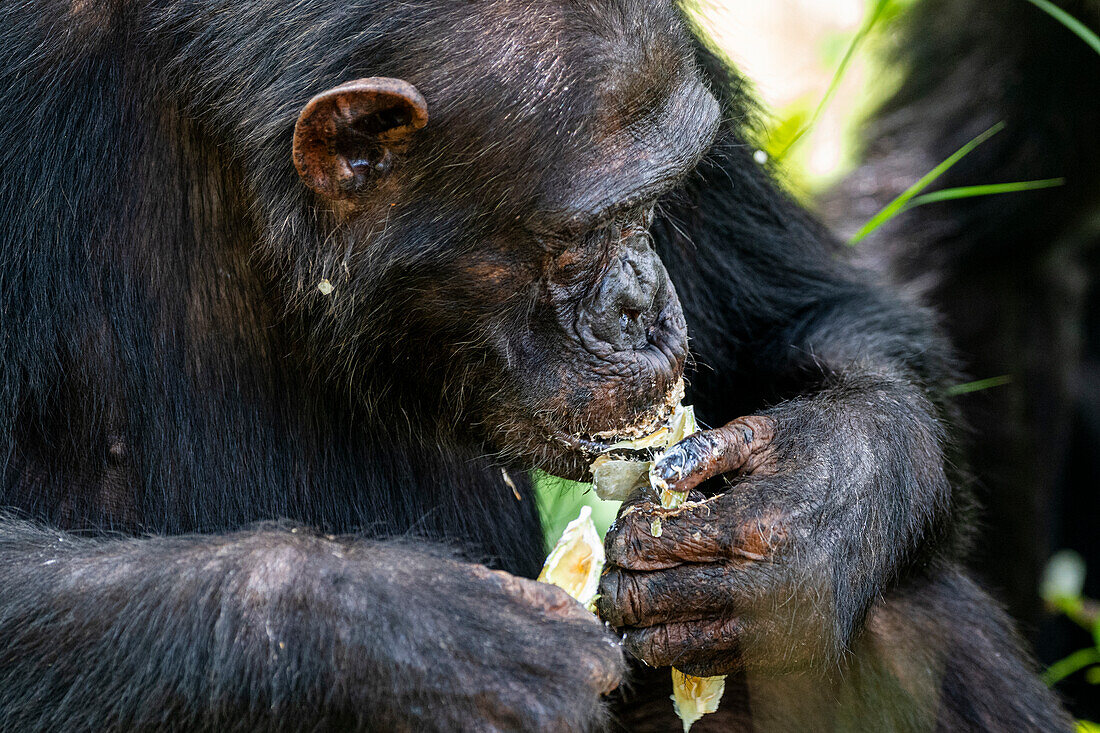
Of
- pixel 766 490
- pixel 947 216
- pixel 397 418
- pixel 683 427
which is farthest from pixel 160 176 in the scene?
pixel 947 216

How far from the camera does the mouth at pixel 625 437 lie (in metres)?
2.70

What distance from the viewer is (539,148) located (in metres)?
2.49

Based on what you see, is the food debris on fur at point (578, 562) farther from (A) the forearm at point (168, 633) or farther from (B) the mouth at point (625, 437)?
(A) the forearm at point (168, 633)

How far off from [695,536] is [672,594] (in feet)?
0.42

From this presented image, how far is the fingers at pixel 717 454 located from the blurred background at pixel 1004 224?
2.63 meters

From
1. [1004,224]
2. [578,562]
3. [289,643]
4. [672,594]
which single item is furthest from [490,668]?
[1004,224]

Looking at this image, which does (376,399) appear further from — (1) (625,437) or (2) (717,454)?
(2) (717,454)

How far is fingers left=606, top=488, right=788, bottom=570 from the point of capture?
2.52 metres

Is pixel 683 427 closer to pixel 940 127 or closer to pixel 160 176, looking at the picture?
pixel 160 176

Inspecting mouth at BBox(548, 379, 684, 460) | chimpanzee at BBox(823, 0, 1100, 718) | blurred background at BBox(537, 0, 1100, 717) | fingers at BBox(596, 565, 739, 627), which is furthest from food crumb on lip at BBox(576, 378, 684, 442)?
chimpanzee at BBox(823, 0, 1100, 718)

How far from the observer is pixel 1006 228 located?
5.84 metres

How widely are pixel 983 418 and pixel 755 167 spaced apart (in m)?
2.96

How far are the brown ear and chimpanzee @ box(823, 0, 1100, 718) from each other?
3.43m

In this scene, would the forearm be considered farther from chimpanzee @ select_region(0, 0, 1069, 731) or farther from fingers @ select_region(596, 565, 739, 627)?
fingers @ select_region(596, 565, 739, 627)
